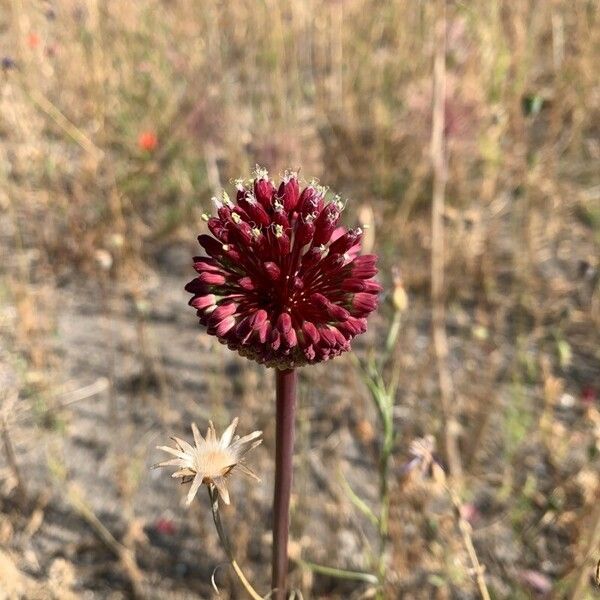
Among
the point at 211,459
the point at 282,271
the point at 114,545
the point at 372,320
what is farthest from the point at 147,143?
the point at 211,459

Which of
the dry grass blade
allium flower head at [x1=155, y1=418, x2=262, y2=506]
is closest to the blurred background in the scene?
the dry grass blade

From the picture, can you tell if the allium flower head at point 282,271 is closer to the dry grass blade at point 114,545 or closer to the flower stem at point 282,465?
the flower stem at point 282,465

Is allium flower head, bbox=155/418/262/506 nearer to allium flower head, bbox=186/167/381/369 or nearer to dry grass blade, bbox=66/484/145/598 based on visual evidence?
allium flower head, bbox=186/167/381/369

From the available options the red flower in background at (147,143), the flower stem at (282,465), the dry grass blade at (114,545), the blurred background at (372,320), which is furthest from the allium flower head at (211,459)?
the red flower in background at (147,143)

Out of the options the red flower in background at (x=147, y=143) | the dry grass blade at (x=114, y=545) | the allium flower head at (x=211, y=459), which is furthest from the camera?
the red flower in background at (x=147, y=143)

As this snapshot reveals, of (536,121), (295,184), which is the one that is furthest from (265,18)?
(295,184)

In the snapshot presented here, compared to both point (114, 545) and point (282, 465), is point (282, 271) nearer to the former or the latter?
point (282, 465)

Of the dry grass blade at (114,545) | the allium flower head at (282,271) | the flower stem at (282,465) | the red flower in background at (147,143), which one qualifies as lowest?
the dry grass blade at (114,545)
